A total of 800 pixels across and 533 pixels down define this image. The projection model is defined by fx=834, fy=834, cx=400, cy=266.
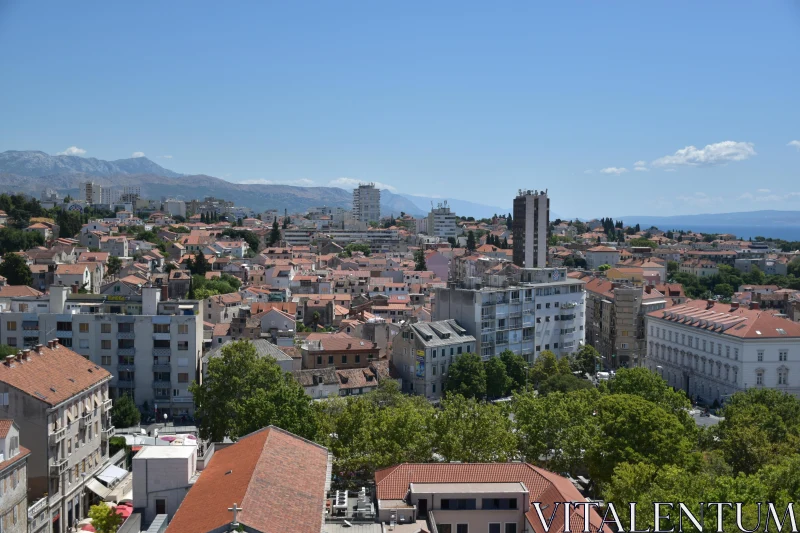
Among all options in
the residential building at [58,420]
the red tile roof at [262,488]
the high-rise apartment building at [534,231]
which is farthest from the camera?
the high-rise apartment building at [534,231]

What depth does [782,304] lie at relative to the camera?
10825 centimetres

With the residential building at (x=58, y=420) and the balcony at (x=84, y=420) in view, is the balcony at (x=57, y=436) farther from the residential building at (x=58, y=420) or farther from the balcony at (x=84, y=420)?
the balcony at (x=84, y=420)

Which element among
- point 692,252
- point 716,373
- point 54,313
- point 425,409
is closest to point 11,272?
point 54,313

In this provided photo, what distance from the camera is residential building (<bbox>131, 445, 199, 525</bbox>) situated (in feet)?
90.7

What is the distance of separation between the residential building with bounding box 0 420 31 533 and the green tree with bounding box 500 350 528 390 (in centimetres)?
4195

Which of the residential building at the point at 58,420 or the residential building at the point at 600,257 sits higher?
the residential building at the point at 600,257

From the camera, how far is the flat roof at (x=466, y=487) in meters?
30.3

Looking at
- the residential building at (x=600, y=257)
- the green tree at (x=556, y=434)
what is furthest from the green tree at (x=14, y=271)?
the residential building at (x=600, y=257)

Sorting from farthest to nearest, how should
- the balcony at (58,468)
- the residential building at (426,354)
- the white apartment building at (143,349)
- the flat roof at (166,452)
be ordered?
the residential building at (426,354) → the white apartment building at (143,349) → the balcony at (58,468) → the flat roof at (166,452)

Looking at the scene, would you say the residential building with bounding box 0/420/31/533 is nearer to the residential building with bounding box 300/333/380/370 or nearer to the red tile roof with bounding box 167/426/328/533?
the red tile roof with bounding box 167/426/328/533

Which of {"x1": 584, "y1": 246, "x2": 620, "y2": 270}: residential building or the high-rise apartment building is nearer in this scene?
the high-rise apartment building

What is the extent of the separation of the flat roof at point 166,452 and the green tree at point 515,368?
42273mm

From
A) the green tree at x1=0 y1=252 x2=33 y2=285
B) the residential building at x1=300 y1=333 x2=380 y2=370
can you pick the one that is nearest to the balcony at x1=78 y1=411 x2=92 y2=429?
the residential building at x1=300 y1=333 x2=380 y2=370

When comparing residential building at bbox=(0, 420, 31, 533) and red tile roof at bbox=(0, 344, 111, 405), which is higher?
red tile roof at bbox=(0, 344, 111, 405)
